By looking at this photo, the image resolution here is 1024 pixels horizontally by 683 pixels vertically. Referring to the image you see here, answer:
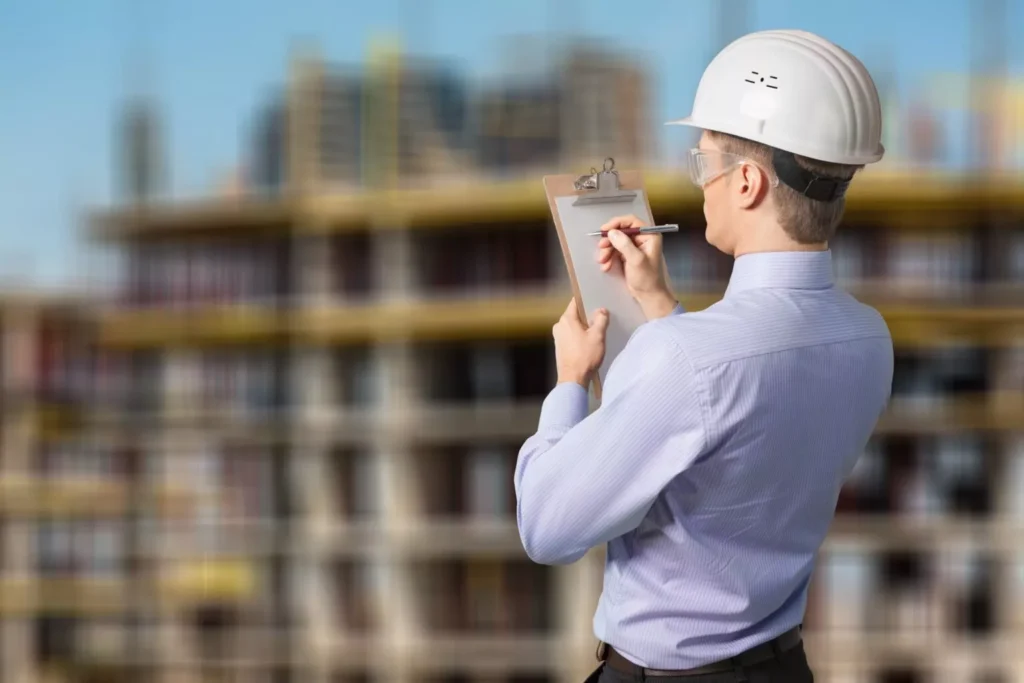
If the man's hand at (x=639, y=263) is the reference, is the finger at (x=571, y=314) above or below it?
below

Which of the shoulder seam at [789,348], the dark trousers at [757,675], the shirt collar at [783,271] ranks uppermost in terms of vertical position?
the shirt collar at [783,271]

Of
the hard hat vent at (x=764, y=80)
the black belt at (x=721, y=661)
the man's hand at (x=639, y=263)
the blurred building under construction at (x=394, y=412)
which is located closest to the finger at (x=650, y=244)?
the man's hand at (x=639, y=263)

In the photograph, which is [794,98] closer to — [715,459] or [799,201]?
[799,201]

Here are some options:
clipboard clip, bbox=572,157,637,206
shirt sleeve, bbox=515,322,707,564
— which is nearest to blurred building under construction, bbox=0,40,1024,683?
clipboard clip, bbox=572,157,637,206

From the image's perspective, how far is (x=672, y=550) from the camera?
2.48 feet

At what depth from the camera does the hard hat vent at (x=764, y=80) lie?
30.3 inches

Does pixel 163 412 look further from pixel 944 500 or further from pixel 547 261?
pixel 944 500

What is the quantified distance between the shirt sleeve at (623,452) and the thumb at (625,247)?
0.32 ft

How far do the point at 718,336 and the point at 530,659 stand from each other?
1086 centimetres

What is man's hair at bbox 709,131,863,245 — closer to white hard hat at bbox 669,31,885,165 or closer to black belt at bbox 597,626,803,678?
white hard hat at bbox 669,31,885,165

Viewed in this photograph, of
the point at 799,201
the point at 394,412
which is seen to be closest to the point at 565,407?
the point at 799,201

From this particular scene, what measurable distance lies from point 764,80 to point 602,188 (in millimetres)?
116

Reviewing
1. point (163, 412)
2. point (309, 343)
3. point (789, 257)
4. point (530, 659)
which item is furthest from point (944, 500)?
point (789, 257)

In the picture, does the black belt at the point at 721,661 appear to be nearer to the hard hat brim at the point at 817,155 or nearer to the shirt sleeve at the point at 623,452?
the shirt sleeve at the point at 623,452
